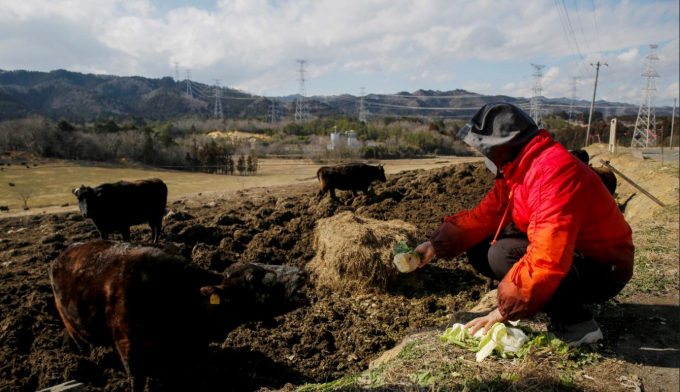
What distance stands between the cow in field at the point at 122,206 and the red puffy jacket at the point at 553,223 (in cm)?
825

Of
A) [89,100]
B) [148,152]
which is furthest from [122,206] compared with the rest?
[89,100]

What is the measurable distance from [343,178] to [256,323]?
31.1ft

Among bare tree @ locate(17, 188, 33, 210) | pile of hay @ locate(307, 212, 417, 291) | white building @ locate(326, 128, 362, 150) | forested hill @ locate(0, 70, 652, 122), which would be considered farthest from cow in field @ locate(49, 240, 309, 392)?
forested hill @ locate(0, 70, 652, 122)

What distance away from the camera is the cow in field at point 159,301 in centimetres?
369

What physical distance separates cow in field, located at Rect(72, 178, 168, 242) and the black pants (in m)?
7.96

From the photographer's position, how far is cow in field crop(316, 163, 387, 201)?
46.1 ft

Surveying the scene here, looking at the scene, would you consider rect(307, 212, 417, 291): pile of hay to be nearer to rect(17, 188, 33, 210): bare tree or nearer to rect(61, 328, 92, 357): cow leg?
rect(61, 328, 92, 357): cow leg

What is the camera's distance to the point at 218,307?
147 inches

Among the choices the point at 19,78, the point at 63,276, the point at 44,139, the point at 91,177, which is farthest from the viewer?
the point at 19,78

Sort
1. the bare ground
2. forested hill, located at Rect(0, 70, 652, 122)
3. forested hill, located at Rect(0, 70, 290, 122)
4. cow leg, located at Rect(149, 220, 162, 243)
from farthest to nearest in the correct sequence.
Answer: forested hill, located at Rect(0, 70, 652, 122) < forested hill, located at Rect(0, 70, 290, 122) < cow leg, located at Rect(149, 220, 162, 243) < the bare ground

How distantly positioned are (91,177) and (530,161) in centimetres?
2430

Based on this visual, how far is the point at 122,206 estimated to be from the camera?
30.0 ft

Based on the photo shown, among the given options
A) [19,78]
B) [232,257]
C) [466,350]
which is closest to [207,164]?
[232,257]

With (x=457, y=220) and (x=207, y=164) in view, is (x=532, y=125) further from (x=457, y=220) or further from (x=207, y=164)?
(x=207, y=164)
